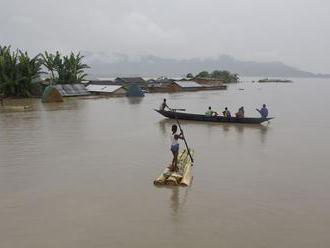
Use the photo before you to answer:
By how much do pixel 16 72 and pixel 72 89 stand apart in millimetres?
7050

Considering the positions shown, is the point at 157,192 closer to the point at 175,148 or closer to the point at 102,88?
the point at 175,148

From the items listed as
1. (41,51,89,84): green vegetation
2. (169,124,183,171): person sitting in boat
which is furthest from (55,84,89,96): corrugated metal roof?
(169,124,183,171): person sitting in boat

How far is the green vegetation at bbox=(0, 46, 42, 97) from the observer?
38.9 metres

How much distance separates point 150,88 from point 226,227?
4934cm

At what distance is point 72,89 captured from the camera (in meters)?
45.0

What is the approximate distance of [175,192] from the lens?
1070cm

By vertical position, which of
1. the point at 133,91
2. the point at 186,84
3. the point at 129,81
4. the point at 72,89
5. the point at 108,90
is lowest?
the point at 133,91

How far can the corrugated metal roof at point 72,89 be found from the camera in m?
43.4

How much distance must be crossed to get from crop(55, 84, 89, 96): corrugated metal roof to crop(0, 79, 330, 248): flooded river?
2301cm

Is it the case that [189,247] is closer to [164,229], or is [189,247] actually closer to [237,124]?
[164,229]

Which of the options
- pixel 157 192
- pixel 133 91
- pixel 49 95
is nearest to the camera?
pixel 157 192

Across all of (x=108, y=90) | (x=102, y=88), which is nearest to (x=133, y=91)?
(x=108, y=90)

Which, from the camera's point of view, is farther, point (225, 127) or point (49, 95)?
point (49, 95)

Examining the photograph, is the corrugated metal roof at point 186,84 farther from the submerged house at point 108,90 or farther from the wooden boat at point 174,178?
the wooden boat at point 174,178
